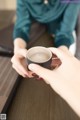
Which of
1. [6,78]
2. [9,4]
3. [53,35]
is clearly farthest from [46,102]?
[9,4]

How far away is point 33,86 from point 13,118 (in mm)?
184

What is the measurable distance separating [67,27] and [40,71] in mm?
558

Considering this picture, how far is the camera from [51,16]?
117 cm

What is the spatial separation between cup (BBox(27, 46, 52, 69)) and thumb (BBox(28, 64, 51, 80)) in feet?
0.06

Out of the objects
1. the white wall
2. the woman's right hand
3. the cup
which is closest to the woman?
the woman's right hand

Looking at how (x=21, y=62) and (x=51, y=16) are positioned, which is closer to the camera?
(x=21, y=62)

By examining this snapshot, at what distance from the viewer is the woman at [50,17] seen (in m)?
1.10

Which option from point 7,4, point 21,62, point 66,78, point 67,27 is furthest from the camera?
point 7,4

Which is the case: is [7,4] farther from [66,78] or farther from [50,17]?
[66,78]

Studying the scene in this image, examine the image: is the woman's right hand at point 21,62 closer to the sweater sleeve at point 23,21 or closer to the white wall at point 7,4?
the sweater sleeve at point 23,21

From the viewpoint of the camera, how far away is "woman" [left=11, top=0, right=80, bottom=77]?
1.10 m

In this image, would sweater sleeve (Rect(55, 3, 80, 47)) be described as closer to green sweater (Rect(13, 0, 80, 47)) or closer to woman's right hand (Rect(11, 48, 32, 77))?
green sweater (Rect(13, 0, 80, 47))

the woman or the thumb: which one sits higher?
the thumb

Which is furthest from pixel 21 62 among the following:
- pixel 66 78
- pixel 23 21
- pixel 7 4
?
pixel 7 4
